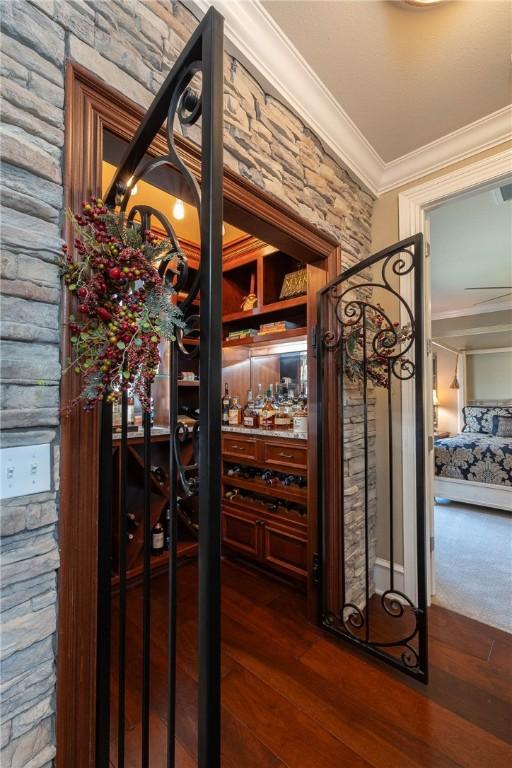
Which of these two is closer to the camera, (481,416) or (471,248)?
(471,248)

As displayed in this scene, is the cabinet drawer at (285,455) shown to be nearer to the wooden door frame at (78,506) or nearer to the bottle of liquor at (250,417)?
the bottle of liquor at (250,417)

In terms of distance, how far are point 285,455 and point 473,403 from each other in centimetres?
670

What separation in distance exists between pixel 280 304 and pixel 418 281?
111 centimetres

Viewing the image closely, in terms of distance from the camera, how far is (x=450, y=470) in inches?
164

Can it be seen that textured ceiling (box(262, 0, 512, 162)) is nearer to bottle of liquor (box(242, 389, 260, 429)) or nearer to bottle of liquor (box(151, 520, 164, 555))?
bottle of liquor (box(242, 389, 260, 429))

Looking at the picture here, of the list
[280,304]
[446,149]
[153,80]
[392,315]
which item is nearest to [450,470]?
[392,315]

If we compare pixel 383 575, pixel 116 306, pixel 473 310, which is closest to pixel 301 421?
pixel 383 575

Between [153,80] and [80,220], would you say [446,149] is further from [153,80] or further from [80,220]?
[80,220]

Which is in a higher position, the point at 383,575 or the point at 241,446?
the point at 241,446

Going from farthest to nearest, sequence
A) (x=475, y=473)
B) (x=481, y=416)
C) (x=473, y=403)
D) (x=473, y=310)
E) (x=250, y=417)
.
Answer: (x=473, y=403)
(x=481, y=416)
(x=473, y=310)
(x=475, y=473)
(x=250, y=417)

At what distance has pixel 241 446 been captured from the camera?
2582 millimetres

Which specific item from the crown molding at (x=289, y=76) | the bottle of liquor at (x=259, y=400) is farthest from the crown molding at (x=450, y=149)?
the bottle of liquor at (x=259, y=400)

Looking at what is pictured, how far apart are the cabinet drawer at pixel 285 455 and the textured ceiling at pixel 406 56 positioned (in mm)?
1995

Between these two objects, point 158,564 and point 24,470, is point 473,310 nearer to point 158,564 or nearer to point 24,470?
point 158,564
